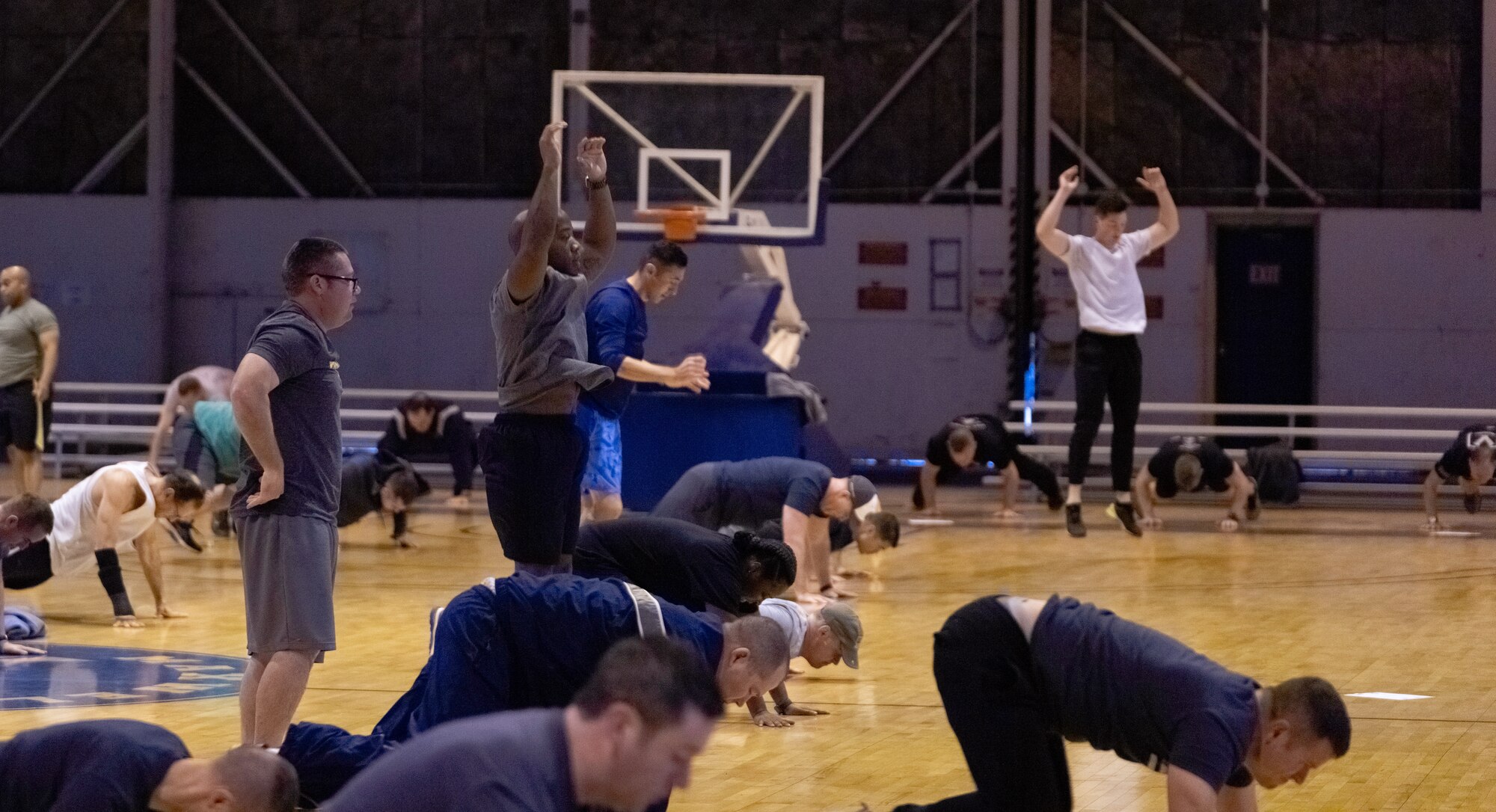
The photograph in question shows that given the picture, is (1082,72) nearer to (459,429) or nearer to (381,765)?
(459,429)

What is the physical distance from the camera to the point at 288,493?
5141mm

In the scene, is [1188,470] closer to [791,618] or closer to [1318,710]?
[791,618]

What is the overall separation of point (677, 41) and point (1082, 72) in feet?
14.1

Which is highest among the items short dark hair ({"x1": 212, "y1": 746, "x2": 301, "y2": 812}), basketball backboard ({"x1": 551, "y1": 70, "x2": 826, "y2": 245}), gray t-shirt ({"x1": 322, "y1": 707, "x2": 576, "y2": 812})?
basketball backboard ({"x1": 551, "y1": 70, "x2": 826, "y2": 245})

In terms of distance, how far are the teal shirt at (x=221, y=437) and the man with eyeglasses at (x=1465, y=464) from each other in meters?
8.96

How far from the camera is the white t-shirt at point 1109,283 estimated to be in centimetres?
1126

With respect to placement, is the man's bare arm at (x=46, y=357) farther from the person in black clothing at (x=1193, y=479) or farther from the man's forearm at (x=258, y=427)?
the man's forearm at (x=258, y=427)

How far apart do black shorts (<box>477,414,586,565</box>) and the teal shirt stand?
759cm

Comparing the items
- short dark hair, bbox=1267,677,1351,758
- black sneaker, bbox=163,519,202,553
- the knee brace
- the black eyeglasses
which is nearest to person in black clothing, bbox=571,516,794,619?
the black eyeglasses

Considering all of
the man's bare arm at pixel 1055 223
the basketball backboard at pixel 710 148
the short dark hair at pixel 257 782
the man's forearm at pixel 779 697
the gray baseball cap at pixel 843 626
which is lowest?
the man's forearm at pixel 779 697

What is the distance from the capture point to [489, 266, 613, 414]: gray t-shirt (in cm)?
599

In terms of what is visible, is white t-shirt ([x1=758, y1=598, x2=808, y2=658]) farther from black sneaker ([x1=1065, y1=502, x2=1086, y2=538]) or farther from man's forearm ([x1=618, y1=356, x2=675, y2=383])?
black sneaker ([x1=1065, y1=502, x2=1086, y2=538])

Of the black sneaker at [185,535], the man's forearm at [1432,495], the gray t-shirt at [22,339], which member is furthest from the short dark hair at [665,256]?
the man's forearm at [1432,495]

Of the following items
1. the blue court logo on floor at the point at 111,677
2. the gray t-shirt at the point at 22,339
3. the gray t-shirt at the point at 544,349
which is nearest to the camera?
the gray t-shirt at the point at 544,349
